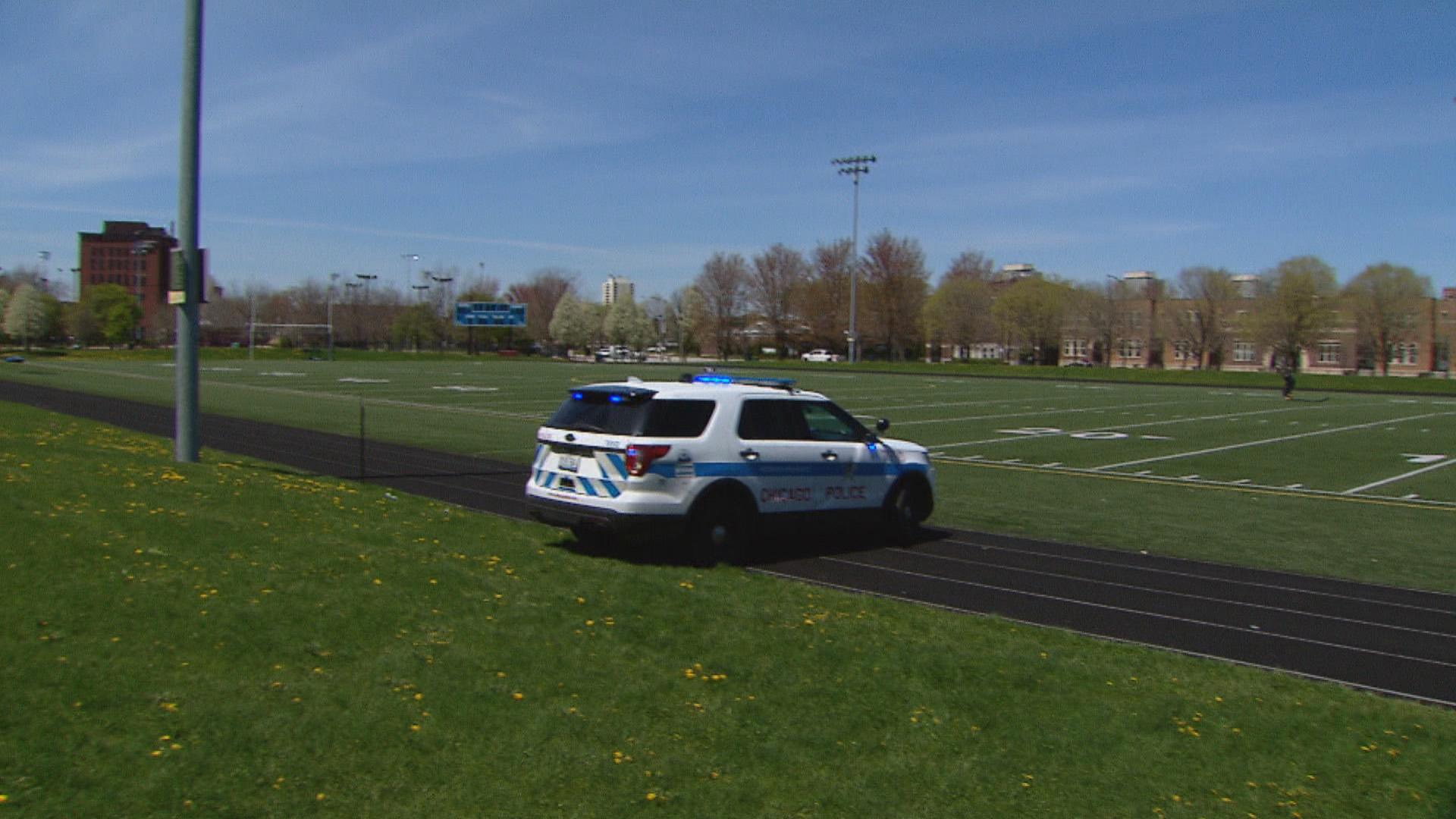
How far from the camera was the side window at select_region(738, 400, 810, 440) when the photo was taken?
10.8 m

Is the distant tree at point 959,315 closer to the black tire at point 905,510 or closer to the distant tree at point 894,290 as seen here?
the distant tree at point 894,290

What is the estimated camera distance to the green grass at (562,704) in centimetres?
448

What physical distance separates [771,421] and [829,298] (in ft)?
391

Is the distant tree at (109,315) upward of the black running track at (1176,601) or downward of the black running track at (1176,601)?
upward

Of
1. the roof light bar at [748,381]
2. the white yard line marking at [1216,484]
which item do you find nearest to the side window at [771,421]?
the roof light bar at [748,381]

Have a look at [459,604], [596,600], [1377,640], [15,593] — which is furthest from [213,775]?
[1377,640]

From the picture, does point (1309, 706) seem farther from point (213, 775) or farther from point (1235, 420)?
point (1235, 420)

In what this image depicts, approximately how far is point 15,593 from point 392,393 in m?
38.2

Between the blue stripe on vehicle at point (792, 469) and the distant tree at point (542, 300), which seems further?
the distant tree at point (542, 300)

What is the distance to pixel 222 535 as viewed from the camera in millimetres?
7512

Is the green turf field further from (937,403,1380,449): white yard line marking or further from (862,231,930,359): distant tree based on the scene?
(862,231,930,359): distant tree

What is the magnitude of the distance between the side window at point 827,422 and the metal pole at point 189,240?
6.90m

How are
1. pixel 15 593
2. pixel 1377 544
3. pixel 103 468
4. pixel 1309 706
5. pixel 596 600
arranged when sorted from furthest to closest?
pixel 1377 544 < pixel 103 468 < pixel 596 600 < pixel 1309 706 < pixel 15 593

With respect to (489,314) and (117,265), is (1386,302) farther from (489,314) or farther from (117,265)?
(117,265)
